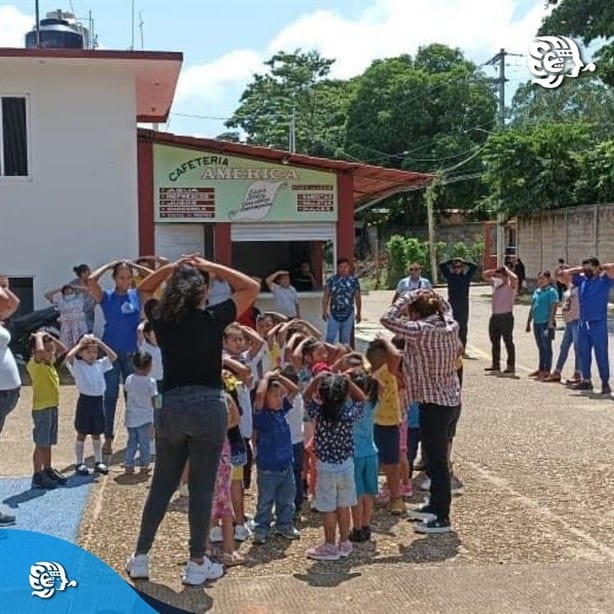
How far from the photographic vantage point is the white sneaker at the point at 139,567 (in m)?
5.26

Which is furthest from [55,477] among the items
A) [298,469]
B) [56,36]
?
[56,36]

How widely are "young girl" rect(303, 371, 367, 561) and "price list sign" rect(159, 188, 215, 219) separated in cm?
979

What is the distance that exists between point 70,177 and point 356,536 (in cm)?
1026

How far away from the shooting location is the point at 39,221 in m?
14.9

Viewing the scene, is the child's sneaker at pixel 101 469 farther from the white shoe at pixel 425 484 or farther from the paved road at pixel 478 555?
the white shoe at pixel 425 484

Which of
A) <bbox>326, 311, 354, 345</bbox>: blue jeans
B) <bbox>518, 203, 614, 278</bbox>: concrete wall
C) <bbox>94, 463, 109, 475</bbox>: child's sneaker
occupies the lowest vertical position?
<bbox>94, 463, 109, 475</bbox>: child's sneaker

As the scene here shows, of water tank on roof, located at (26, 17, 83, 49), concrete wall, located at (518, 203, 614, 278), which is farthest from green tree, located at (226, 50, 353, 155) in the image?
water tank on roof, located at (26, 17, 83, 49)

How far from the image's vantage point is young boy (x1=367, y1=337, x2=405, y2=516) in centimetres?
646

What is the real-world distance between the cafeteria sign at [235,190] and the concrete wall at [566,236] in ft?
52.4

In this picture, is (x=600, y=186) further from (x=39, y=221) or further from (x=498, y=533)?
(x=498, y=533)

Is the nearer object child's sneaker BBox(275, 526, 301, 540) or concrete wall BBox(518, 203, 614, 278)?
child's sneaker BBox(275, 526, 301, 540)

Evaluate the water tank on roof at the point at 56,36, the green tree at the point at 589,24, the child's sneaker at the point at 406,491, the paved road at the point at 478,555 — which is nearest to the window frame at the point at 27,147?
the water tank on roof at the point at 56,36

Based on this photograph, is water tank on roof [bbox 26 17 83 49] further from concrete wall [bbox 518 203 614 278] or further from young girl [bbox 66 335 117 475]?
concrete wall [bbox 518 203 614 278]

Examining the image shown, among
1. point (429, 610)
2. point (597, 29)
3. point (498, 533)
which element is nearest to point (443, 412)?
point (498, 533)
